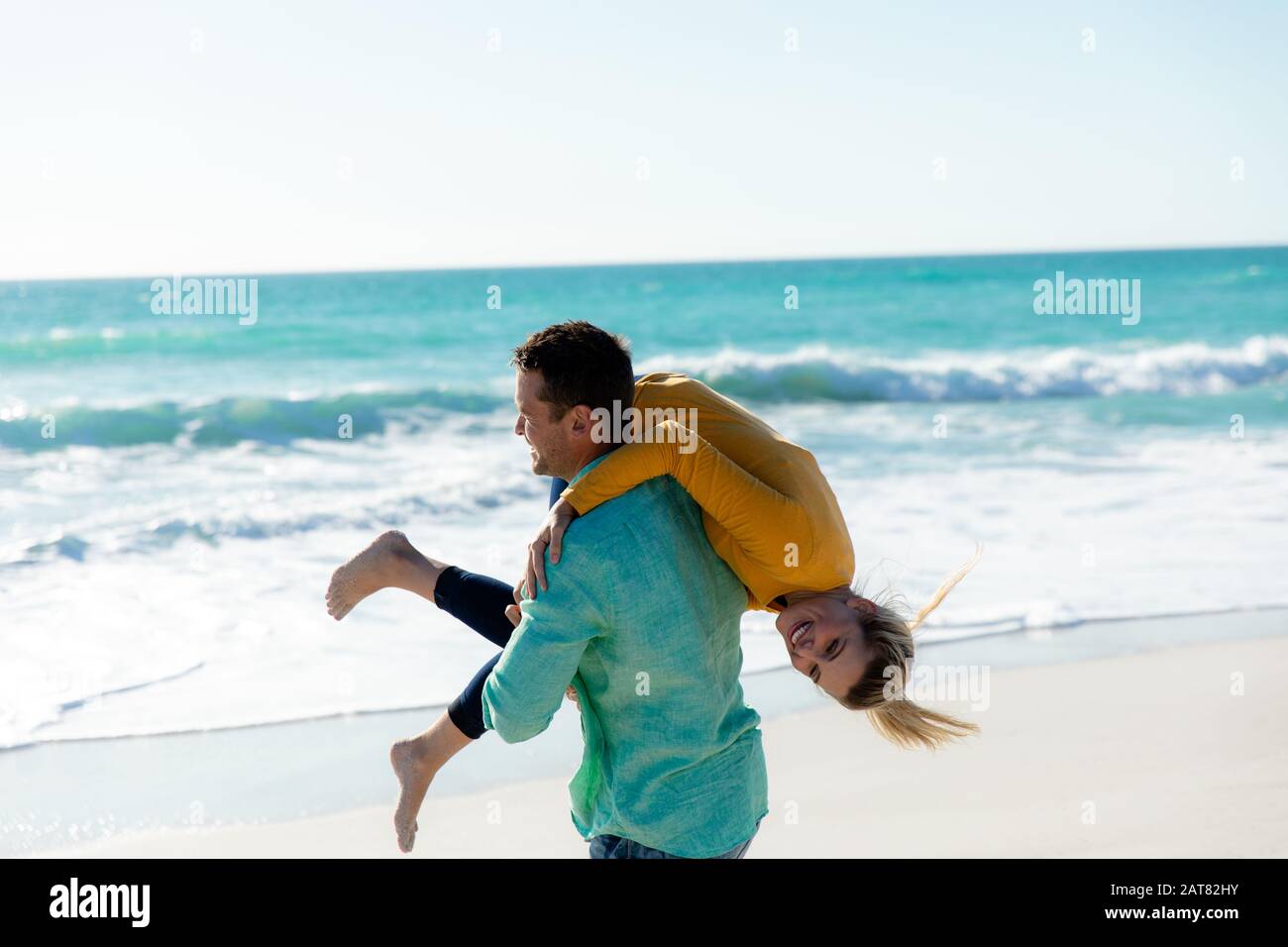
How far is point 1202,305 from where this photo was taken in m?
33.9

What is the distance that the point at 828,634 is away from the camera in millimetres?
2635

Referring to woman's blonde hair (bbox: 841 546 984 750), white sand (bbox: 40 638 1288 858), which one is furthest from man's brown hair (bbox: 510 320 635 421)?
white sand (bbox: 40 638 1288 858)

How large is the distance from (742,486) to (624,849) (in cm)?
75

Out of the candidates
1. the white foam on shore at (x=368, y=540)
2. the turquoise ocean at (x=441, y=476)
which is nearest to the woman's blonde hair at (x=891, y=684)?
the turquoise ocean at (x=441, y=476)

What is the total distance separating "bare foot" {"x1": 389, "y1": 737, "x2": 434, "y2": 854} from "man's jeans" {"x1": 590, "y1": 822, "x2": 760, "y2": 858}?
413 mm

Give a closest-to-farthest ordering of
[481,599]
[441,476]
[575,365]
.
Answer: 1. [575,365]
2. [481,599]
3. [441,476]

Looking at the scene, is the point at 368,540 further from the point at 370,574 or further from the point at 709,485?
the point at 709,485

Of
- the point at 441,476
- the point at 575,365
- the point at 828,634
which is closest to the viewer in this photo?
the point at 575,365

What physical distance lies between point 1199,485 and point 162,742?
28.2 feet

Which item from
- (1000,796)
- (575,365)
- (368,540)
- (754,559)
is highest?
(575,365)

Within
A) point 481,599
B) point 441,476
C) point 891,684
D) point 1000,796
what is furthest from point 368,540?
point 891,684

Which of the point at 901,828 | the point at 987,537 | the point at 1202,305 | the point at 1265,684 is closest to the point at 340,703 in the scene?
the point at 901,828

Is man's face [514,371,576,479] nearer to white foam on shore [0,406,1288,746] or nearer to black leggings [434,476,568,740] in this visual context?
black leggings [434,476,568,740]

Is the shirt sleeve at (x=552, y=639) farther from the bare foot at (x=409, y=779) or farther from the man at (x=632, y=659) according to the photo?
the bare foot at (x=409, y=779)
